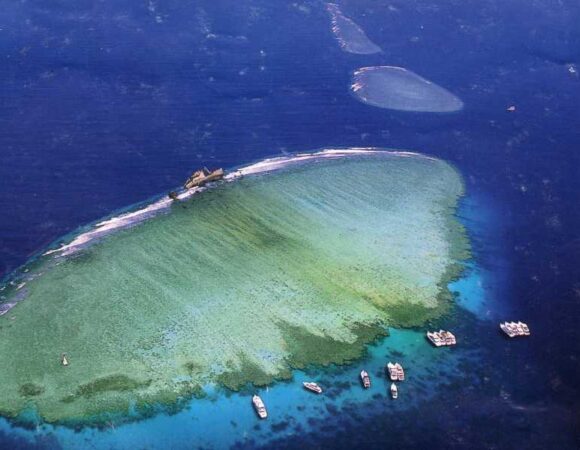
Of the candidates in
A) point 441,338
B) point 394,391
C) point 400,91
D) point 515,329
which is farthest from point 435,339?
point 400,91

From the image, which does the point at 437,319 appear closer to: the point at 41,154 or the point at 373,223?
the point at 373,223

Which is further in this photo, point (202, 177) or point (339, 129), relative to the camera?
point (339, 129)

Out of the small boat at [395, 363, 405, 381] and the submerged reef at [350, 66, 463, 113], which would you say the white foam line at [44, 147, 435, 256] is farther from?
the small boat at [395, 363, 405, 381]

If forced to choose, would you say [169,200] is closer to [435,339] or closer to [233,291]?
[233,291]

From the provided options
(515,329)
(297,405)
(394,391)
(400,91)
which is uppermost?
(400,91)

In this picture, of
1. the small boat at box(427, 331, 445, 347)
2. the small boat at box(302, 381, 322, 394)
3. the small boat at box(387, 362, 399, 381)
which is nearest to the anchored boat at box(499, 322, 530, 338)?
the small boat at box(427, 331, 445, 347)

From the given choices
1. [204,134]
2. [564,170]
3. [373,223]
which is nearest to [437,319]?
[373,223]
